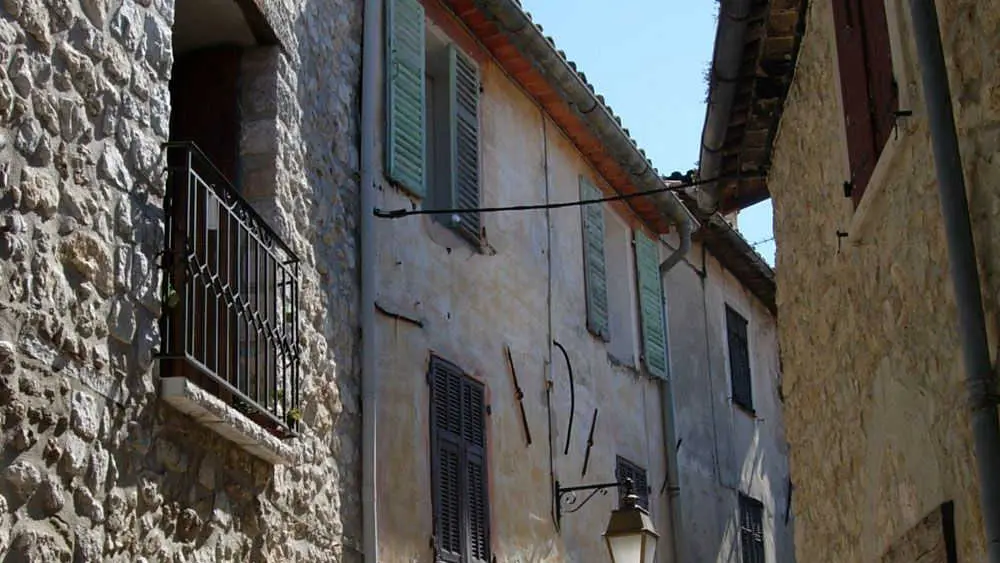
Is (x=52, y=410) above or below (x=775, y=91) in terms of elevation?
below

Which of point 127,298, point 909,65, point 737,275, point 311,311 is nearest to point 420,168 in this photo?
point 311,311

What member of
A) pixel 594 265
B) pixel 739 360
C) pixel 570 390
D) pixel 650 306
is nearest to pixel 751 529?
pixel 739 360

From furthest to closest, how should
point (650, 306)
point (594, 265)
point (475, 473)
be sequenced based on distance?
point (650, 306), point (594, 265), point (475, 473)

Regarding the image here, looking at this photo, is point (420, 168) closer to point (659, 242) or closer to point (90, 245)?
point (90, 245)

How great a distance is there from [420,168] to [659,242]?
5799 mm

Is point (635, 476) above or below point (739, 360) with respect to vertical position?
below

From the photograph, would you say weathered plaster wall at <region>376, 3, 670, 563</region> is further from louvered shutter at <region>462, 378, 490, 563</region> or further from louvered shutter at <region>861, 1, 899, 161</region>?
louvered shutter at <region>861, 1, 899, 161</region>

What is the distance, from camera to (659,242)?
1499 centimetres

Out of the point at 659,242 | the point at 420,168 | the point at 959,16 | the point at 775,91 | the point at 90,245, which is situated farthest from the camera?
the point at 659,242

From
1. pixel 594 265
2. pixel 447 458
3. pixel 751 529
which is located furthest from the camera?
pixel 751 529

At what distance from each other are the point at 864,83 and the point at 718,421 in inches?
372

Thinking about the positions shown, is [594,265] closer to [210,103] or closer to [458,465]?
[458,465]

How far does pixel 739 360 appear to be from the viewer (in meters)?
16.8

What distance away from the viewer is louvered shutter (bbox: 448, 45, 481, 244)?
33.7 feet
